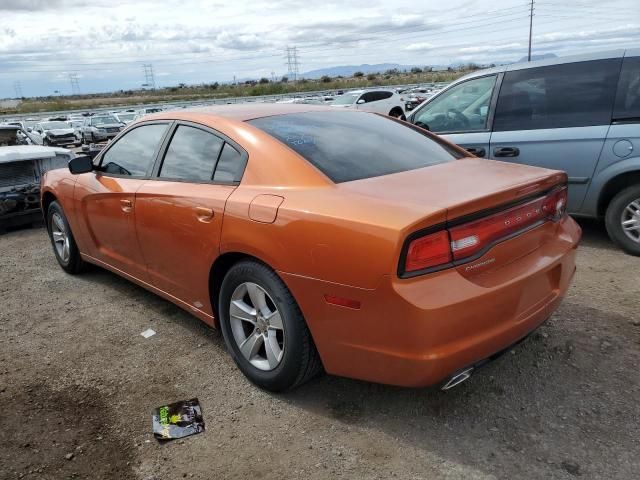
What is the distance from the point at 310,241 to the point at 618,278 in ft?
9.85

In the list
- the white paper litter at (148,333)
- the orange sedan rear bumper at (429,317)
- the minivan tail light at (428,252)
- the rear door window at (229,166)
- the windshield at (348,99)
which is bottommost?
the white paper litter at (148,333)

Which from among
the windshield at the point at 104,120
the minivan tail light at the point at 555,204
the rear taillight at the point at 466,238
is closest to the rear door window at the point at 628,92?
the minivan tail light at the point at 555,204

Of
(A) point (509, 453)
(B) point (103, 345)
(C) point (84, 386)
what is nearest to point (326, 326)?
(A) point (509, 453)

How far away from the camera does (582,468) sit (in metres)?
2.23

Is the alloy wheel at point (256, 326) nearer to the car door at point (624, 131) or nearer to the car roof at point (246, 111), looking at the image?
the car roof at point (246, 111)

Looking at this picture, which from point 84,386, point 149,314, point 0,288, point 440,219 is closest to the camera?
point 440,219

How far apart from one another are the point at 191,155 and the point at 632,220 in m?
3.83

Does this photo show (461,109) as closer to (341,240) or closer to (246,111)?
(246,111)

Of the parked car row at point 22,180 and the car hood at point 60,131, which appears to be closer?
the parked car row at point 22,180

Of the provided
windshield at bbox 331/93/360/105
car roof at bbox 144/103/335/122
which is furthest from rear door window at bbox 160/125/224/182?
windshield at bbox 331/93/360/105

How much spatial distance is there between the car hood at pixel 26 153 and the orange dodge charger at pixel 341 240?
4127mm

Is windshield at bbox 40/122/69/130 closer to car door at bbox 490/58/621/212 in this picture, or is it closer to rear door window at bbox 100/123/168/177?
rear door window at bbox 100/123/168/177

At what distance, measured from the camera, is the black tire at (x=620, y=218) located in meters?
4.65

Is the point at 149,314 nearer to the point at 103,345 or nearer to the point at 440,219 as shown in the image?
the point at 103,345
